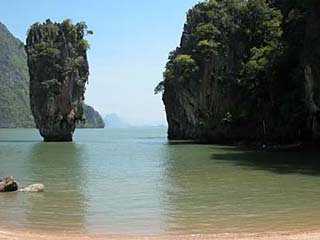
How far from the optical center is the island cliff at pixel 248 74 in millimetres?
44147

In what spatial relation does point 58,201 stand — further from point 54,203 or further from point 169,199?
point 169,199

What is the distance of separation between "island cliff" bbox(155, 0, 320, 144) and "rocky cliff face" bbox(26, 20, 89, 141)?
13.8 meters

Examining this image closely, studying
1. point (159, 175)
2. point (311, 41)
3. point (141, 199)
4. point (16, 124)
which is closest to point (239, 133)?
point (311, 41)

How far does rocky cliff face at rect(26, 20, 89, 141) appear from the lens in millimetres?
70562

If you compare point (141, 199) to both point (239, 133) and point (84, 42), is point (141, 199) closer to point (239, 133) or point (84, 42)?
point (239, 133)

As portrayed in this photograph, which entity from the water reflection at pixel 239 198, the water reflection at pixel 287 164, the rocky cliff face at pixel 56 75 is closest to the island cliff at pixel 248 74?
the water reflection at pixel 287 164

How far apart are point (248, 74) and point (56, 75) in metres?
31.4

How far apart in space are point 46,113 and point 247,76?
32.4 m

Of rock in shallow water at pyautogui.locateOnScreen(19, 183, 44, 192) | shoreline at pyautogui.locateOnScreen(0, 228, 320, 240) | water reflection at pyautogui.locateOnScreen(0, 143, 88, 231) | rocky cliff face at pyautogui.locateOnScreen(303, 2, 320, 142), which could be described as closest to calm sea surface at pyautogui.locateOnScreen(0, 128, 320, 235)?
water reflection at pyautogui.locateOnScreen(0, 143, 88, 231)

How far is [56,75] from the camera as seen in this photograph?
70625mm

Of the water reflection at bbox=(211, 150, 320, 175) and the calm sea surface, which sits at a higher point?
the water reflection at bbox=(211, 150, 320, 175)

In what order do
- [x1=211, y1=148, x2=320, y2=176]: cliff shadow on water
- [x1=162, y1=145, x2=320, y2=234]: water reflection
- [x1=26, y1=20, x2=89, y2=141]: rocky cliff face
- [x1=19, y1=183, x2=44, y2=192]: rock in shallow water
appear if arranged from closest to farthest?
1. [x1=162, y1=145, x2=320, y2=234]: water reflection
2. [x1=19, y1=183, x2=44, y2=192]: rock in shallow water
3. [x1=211, y1=148, x2=320, y2=176]: cliff shadow on water
4. [x1=26, y1=20, x2=89, y2=141]: rocky cliff face

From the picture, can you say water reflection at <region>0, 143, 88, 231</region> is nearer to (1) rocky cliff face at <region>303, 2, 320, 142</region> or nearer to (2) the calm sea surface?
(2) the calm sea surface

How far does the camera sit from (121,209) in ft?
50.5
